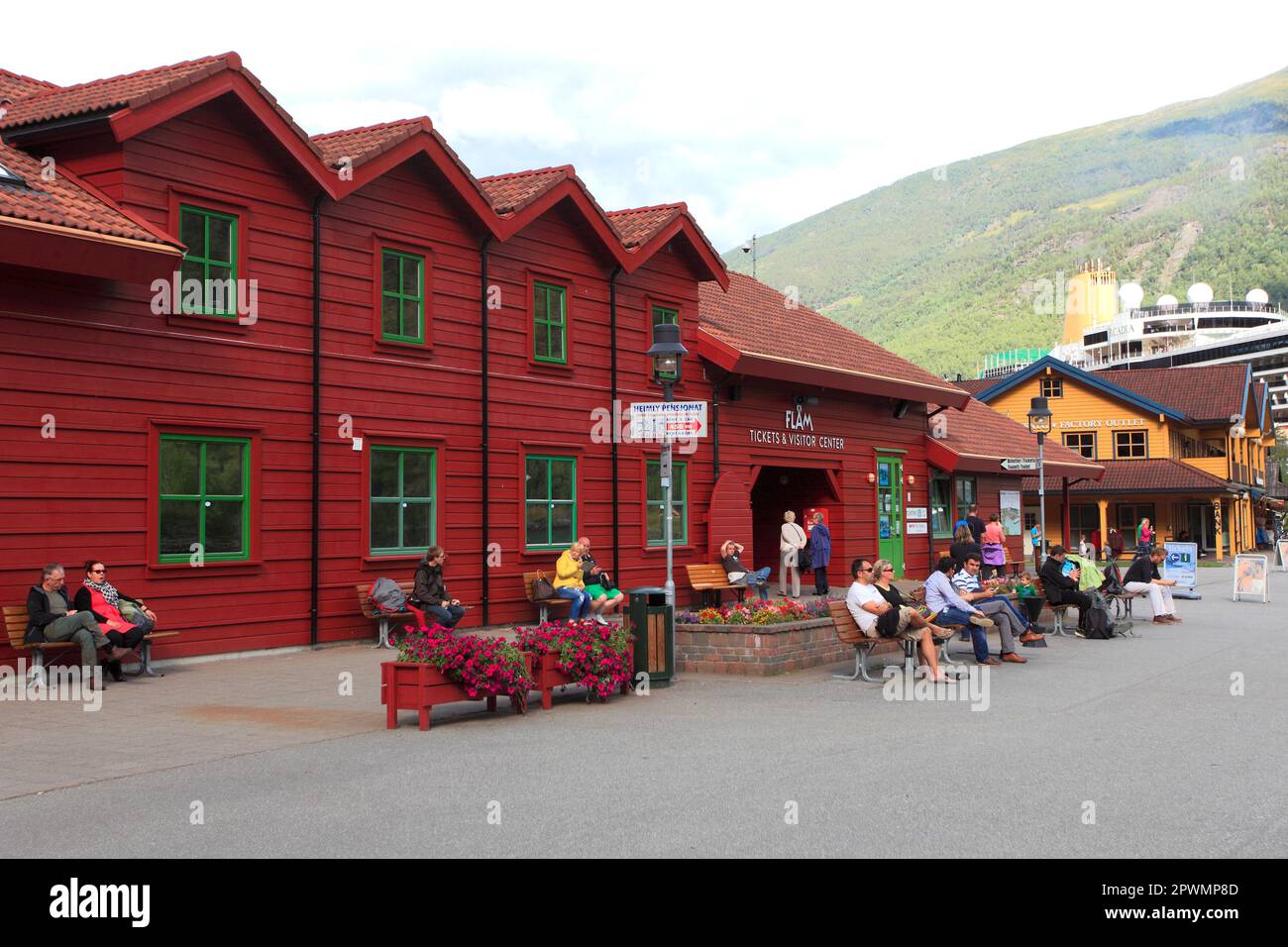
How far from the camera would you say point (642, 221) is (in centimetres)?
2388

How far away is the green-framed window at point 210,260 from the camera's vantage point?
15.6 meters

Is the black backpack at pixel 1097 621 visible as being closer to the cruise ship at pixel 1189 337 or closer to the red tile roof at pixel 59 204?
the red tile roof at pixel 59 204

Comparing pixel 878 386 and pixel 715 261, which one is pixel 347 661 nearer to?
pixel 715 261

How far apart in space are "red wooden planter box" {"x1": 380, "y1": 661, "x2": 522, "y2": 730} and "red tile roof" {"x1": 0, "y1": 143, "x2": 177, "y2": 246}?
6095 mm

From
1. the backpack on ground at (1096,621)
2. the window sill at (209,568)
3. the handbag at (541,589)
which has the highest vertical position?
the window sill at (209,568)

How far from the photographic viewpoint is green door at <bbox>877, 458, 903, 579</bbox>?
30172 millimetres

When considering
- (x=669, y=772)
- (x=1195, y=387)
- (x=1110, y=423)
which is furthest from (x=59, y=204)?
(x=1195, y=387)

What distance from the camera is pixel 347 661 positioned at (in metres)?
15.6

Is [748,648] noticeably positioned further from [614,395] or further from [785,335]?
[785,335]

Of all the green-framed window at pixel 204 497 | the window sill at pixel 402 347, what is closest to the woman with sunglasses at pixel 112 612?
the green-framed window at pixel 204 497

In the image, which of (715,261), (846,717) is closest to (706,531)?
(715,261)

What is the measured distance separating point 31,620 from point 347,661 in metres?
3.72

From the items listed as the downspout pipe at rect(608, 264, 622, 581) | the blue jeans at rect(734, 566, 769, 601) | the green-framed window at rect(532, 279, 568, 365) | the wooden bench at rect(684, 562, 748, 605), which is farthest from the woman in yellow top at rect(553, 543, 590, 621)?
the blue jeans at rect(734, 566, 769, 601)

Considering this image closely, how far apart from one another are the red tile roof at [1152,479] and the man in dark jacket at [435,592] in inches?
1571
